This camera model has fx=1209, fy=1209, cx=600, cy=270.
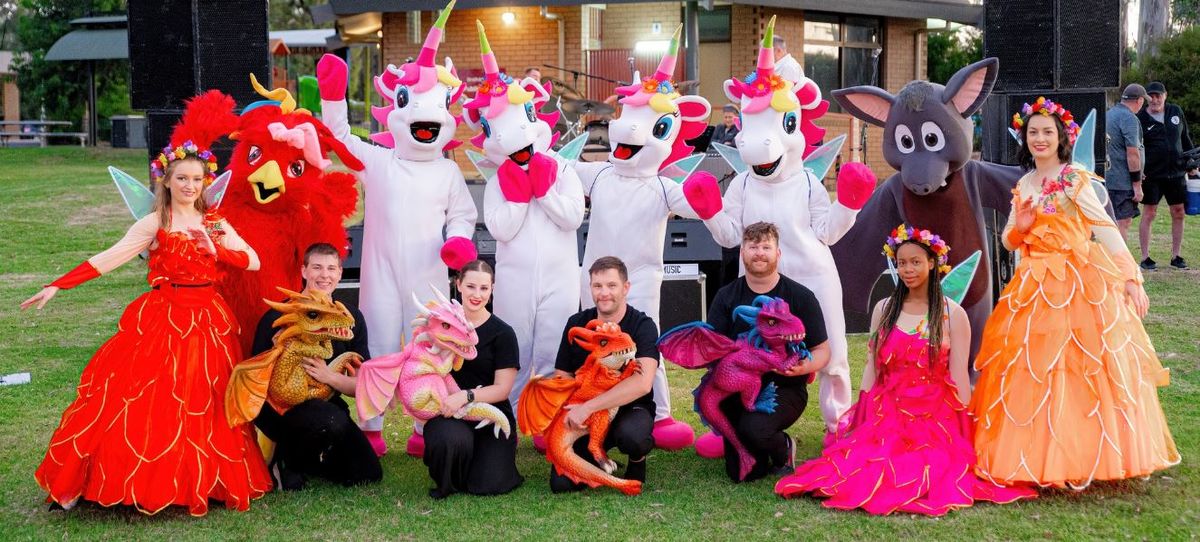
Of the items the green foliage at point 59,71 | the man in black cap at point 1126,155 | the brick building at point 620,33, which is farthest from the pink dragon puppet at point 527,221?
the green foliage at point 59,71

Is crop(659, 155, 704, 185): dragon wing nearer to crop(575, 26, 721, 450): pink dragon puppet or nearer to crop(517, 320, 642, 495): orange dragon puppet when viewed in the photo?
crop(575, 26, 721, 450): pink dragon puppet

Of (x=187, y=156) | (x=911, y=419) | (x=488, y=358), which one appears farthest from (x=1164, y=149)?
(x=187, y=156)

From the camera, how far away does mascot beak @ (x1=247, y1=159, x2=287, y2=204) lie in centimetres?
461

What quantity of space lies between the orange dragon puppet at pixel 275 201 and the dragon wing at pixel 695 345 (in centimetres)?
136

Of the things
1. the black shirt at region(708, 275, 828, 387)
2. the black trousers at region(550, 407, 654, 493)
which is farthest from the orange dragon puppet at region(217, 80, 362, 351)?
the black shirt at region(708, 275, 828, 387)

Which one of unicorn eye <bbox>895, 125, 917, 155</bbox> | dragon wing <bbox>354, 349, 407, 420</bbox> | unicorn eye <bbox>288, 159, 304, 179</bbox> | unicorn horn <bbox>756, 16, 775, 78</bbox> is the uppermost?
unicorn horn <bbox>756, 16, 775, 78</bbox>

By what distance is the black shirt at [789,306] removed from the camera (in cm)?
460

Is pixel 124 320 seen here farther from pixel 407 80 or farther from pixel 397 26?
pixel 397 26

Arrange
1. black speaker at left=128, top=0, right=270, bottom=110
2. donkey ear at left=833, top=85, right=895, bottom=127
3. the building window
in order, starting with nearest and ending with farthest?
donkey ear at left=833, top=85, right=895, bottom=127, black speaker at left=128, top=0, right=270, bottom=110, the building window

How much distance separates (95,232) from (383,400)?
9.80 m

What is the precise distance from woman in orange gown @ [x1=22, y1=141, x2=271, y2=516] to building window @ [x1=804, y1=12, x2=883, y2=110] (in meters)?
12.6

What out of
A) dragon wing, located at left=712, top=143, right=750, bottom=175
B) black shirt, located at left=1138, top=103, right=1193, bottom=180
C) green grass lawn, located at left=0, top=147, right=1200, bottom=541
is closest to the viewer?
green grass lawn, located at left=0, top=147, right=1200, bottom=541

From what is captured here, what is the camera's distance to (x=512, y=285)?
5.02 metres

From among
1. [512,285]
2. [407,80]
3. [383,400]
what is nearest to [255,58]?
[407,80]
